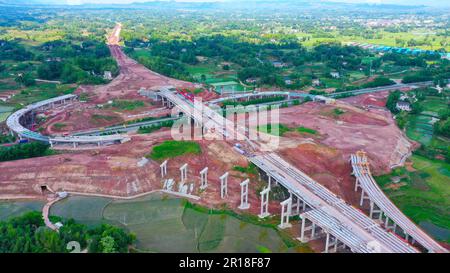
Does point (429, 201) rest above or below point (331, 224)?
below

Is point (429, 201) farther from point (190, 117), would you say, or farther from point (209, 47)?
point (209, 47)

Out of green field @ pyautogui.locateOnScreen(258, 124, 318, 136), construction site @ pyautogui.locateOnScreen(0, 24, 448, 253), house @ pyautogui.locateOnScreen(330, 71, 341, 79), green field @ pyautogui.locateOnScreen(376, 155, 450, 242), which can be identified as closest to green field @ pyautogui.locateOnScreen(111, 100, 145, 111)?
Answer: construction site @ pyautogui.locateOnScreen(0, 24, 448, 253)

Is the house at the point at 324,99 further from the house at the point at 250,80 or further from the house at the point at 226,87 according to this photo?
the house at the point at 250,80

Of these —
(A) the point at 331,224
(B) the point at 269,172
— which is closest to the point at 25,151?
(B) the point at 269,172

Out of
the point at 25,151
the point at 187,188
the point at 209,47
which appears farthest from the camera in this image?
the point at 209,47

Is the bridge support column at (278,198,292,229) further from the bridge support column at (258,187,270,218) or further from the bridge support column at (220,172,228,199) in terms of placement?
the bridge support column at (220,172,228,199)

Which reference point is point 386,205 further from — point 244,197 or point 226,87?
point 226,87

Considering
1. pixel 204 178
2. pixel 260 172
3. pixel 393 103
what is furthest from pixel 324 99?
pixel 204 178

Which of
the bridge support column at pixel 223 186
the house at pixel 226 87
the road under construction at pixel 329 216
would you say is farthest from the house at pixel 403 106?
the bridge support column at pixel 223 186
